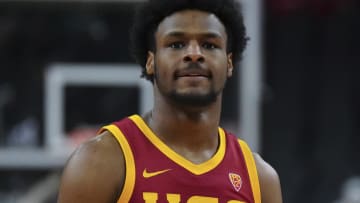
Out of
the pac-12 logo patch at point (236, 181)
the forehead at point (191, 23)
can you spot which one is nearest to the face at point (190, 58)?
the forehead at point (191, 23)

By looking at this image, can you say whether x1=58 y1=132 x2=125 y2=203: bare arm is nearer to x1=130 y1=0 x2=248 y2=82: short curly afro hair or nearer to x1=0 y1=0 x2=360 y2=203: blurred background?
x1=130 y1=0 x2=248 y2=82: short curly afro hair

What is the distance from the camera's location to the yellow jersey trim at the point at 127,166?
342 cm

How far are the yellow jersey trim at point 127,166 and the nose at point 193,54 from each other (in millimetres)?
395

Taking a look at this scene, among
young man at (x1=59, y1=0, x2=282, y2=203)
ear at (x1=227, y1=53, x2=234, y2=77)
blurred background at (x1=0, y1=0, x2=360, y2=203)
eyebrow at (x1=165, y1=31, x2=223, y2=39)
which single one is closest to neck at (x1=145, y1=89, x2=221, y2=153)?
young man at (x1=59, y1=0, x2=282, y2=203)

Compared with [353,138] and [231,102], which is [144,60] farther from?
[353,138]

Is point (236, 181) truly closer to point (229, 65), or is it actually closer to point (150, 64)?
point (229, 65)

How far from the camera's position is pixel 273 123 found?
9086 mm

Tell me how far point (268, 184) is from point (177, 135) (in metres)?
0.44

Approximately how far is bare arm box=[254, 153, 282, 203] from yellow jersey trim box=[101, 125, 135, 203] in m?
0.58

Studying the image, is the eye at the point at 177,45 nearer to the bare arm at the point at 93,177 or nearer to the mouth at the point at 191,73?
the mouth at the point at 191,73

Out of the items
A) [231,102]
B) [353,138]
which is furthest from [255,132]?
[353,138]

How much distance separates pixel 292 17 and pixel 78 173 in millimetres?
5989

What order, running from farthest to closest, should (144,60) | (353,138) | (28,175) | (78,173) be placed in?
(353,138), (28,175), (144,60), (78,173)

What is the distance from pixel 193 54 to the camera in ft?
11.2
